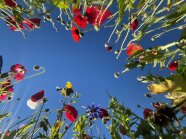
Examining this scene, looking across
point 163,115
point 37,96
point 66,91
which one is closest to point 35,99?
point 37,96

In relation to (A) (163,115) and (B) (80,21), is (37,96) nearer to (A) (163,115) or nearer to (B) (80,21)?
(B) (80,21)

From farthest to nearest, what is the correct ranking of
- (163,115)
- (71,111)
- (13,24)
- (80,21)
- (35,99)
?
(35,99) < (71,111) < (80,21) < (13,24) < (163,115)

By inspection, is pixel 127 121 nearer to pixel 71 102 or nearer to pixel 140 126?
pixel 140 126

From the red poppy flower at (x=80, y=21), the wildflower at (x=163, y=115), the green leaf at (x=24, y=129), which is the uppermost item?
the red poppy flower at (x=80, y=21)

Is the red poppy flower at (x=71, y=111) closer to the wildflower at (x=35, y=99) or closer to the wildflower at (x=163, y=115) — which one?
the wildflower at (x=35, y=99)

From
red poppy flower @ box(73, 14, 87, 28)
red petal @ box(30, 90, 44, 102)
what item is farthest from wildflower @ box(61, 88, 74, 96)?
red poppy flower @ box(73, 14, 87, 28)

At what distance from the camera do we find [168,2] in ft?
4.31

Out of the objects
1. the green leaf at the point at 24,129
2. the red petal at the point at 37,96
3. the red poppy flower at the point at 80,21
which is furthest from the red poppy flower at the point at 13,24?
the red petal at the point at 37,96

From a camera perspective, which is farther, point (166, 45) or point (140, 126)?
point (140, 126)

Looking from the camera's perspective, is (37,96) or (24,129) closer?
(24,129)

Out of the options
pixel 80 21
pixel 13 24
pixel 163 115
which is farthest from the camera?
pixel 80 21

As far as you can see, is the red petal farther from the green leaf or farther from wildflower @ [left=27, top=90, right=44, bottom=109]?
the green leaf

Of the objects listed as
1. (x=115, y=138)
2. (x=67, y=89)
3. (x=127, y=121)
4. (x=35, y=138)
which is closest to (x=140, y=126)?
(x=127, y=121)

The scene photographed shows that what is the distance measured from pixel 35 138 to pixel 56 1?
812 millimetres
